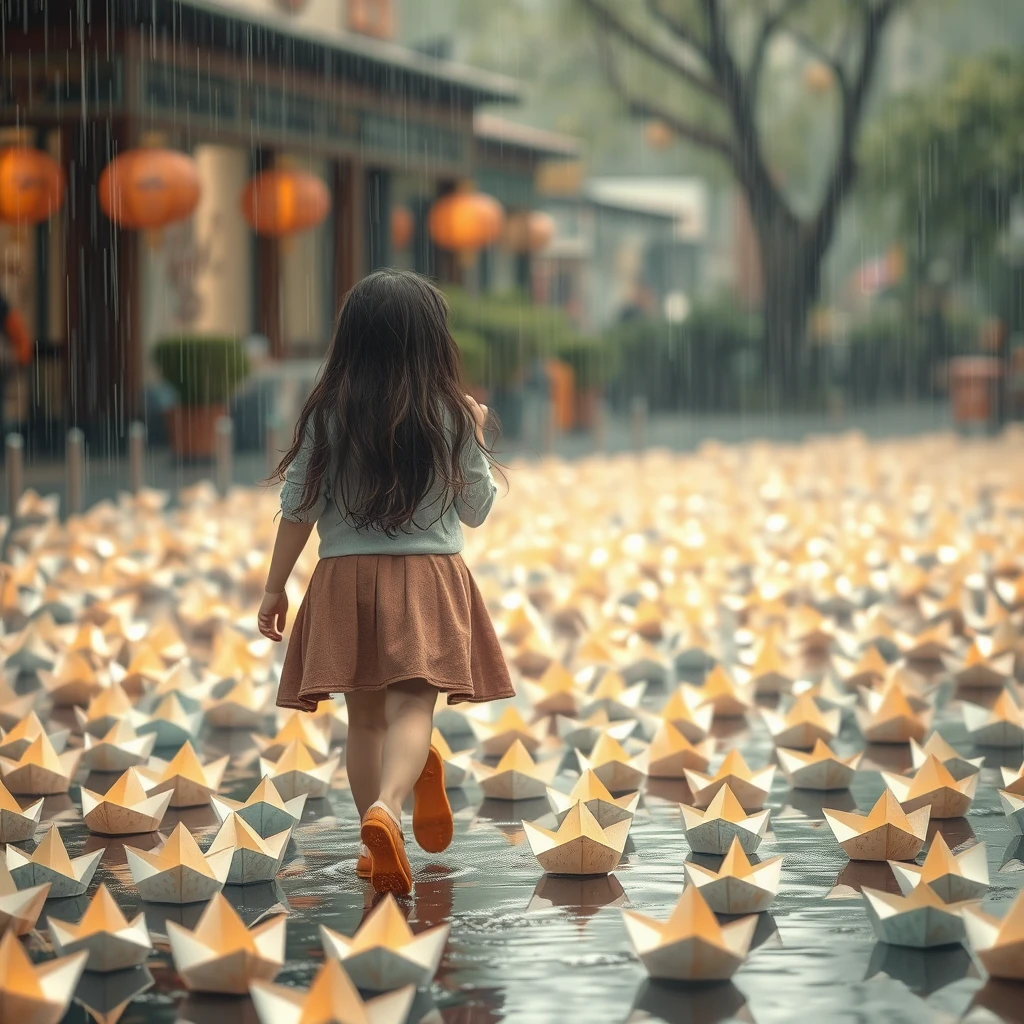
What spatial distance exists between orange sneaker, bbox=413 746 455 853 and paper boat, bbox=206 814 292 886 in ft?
1.11

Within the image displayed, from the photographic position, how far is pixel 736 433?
22219 mm

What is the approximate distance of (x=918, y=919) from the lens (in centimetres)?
328

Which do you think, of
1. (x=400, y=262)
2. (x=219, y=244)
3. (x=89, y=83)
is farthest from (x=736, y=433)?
(x=89, y=83)

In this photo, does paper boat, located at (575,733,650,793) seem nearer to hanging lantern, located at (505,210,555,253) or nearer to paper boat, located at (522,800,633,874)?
paper boat, located at (522,800,633,874)

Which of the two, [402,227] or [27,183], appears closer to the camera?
[27,183]

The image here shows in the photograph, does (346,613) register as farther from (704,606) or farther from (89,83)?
(89,83)

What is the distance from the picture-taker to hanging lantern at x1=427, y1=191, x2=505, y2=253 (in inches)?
778

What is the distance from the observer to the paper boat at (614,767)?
4.57m

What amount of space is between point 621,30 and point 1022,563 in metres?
17.9

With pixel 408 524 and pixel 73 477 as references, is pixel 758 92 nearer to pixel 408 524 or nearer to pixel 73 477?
pixel 73 477

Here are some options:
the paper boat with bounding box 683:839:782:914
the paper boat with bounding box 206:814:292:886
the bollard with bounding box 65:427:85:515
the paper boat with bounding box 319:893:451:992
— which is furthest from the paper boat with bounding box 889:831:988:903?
the bollard with bounding box 65:427:85:515

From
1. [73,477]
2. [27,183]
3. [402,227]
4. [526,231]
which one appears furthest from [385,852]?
[526,231]

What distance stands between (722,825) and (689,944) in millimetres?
888

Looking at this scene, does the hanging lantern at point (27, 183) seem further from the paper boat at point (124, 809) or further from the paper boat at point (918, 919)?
the paper boat at point (918, 919)
